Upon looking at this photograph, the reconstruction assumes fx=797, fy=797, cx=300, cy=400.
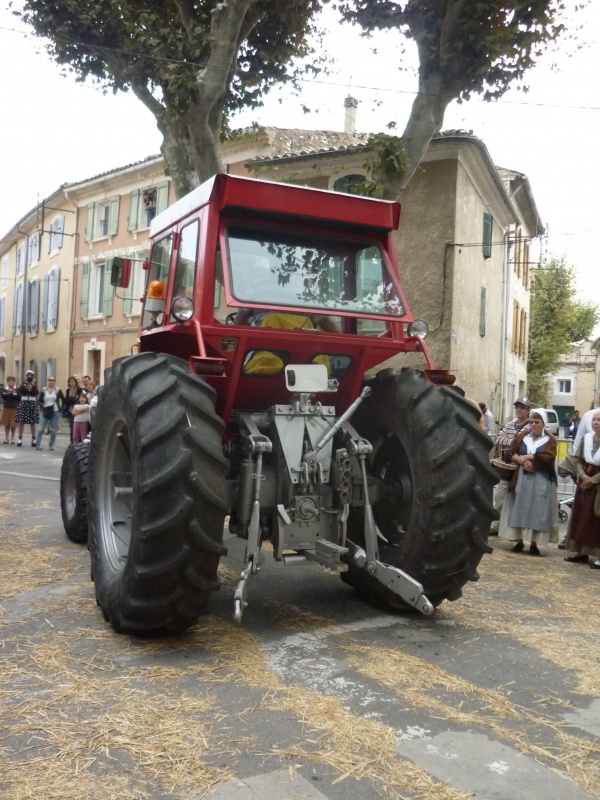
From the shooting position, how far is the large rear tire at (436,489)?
4.47m

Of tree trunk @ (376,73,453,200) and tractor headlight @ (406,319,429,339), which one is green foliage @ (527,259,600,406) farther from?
tractor headlight @ (406,319,429,339)

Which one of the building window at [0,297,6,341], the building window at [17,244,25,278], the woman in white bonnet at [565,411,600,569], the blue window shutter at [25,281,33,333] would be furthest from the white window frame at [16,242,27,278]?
the woman in white bonnet at [565,411,600,569]

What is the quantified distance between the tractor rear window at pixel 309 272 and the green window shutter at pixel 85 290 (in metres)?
25.9

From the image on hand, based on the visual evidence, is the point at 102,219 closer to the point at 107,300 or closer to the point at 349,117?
the point at 107,300

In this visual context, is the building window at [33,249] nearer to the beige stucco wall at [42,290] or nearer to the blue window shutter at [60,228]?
the beige stucco wall at [42,290]

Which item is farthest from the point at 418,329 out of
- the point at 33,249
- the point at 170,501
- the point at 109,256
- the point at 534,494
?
the point at 33,249

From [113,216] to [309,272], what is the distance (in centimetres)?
2542

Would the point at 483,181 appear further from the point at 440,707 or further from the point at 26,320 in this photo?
the point at 26,320

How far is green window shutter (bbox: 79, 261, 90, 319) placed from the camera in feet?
97.0

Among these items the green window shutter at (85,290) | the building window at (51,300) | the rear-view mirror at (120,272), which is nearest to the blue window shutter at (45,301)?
the building window at (51,300)

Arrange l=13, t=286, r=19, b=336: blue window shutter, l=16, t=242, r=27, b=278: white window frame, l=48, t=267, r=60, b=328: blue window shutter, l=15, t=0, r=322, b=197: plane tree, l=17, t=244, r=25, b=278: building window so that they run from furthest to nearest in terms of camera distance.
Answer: l=17, t=244, r=25, b=278: building window, l=16, t=242, r=27, b=278: white window frame, l=13, t=286, r=19, b=336: blue window shutter, l=48, t=267, r=60, b=328: blue window shutter, l=15, t=0, r=322, b=197: plane tree

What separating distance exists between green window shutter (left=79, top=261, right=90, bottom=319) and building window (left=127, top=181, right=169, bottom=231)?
311cm

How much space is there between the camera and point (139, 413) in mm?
4031

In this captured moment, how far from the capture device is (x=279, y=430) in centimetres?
450
